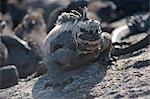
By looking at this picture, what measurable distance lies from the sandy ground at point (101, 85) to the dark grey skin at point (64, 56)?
0.46ft

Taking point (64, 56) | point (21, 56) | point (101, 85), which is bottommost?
point (101, 85)

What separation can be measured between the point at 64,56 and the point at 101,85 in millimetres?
985


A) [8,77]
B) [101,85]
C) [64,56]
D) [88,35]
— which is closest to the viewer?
[88,35]

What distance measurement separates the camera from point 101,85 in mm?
7488

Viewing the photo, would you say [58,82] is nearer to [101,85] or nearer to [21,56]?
[101,85]

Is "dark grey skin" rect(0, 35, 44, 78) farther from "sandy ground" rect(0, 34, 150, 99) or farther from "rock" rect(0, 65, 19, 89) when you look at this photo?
"sandy ground" rect(0, 34, 150, 99)

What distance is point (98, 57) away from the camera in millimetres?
8617

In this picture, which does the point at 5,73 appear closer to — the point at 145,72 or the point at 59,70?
the point at 59,70

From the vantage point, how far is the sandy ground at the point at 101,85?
22.6 ft

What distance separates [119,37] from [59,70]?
4395 millimetres

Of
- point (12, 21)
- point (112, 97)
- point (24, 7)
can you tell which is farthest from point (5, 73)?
point (24, 7)

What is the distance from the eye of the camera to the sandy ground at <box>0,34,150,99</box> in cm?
690

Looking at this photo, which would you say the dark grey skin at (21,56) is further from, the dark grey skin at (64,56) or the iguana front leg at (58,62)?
the iguana front leg at (58,62)

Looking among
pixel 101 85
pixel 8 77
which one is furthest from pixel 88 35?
pixel 8 77
